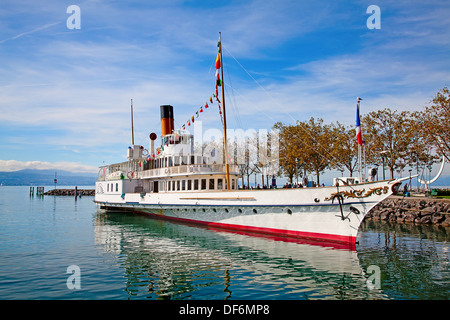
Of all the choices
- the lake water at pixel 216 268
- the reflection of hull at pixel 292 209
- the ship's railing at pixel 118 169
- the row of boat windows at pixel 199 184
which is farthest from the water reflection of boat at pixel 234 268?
the ship's railing at pixel 118 169

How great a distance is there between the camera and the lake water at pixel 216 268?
11289mm

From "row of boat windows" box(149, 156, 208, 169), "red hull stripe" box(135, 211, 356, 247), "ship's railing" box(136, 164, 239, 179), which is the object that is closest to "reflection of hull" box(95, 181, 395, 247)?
"red hull stripe" box(135, 211, 356, 247)

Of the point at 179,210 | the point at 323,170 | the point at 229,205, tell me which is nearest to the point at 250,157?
the point at 323,170

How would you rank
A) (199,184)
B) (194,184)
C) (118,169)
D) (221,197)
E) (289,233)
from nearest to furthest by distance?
(289,233) → (221,197) → (199,184) → (194,184) → (118,169)

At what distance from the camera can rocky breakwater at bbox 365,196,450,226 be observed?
2991 centimetres

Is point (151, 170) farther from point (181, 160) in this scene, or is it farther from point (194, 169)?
point (194, 169)

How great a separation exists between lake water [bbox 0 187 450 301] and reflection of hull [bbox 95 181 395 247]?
116 centimetres

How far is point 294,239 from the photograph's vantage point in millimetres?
19859

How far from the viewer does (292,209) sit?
66.1 feet

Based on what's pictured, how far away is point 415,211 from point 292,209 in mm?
19681

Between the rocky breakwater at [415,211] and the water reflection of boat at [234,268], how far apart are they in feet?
57.4

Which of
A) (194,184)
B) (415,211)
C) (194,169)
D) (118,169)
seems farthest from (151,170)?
(415,211)

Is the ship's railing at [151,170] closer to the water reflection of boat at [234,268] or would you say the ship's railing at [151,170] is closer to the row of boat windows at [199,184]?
the row of boat windows at [199,184]
